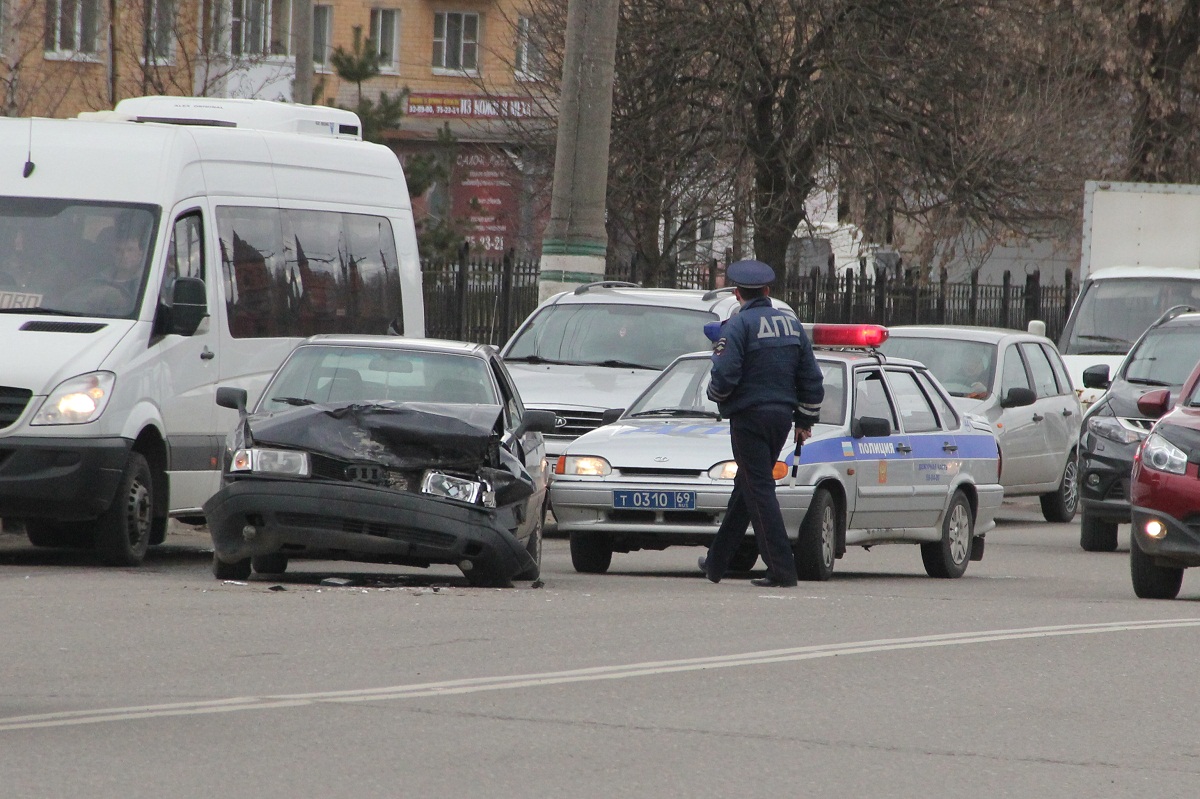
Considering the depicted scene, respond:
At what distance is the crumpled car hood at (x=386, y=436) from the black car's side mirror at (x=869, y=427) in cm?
304

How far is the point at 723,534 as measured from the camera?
1222cm

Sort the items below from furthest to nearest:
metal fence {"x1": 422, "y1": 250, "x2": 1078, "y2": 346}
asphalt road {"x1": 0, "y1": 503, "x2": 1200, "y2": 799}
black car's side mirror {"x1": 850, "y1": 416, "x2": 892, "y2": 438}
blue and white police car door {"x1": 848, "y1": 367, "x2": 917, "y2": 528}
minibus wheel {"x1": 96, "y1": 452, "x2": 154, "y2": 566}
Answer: metal fence {"x1": 422, "y1": 250, "x2": 1078, "y2": 346}
blue and white police car door {"x1": 848, "y1": 367, "x2": 917, "y2": 528}
black car's side mirror {"x1": 850, "y1": 416, "x2": 892, "y2": 438}
minibus wheel {"x1": 96, "y1": 452, "x2": 154, "y2": 566}
asphalt road {"x1": 0, "y1": 503, "x2": 1200, "y2": 799}

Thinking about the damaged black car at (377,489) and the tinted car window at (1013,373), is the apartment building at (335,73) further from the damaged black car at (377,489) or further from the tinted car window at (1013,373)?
the damaged black car at (377,489)

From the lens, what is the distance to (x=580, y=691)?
775 cm

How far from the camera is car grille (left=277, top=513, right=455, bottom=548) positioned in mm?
10844

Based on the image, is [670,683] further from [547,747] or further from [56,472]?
[56,472]

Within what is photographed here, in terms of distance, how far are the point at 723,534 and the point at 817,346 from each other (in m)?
2.34

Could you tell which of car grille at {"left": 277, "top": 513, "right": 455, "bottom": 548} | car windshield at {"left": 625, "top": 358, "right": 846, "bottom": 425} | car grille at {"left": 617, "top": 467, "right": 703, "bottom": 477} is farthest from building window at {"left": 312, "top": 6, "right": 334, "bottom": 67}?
car grille at {"left": 277, "top": 513, "right": 455, "bottom": 548}

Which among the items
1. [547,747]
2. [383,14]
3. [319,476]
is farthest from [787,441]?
[383,14]

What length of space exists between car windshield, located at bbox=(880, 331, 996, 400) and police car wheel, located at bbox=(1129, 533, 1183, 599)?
24.4 feet

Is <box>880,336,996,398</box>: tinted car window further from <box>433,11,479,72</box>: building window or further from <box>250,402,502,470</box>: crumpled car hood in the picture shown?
<box>433,11,479,72</box>: building window

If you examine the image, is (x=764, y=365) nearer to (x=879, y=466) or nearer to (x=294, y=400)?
(x=879, y=466)

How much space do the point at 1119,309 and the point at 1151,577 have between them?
37.6ft

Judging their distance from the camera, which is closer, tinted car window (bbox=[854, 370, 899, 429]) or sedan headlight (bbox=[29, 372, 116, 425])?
sedan headlight (bbox=[29, 372, 116, 425])
